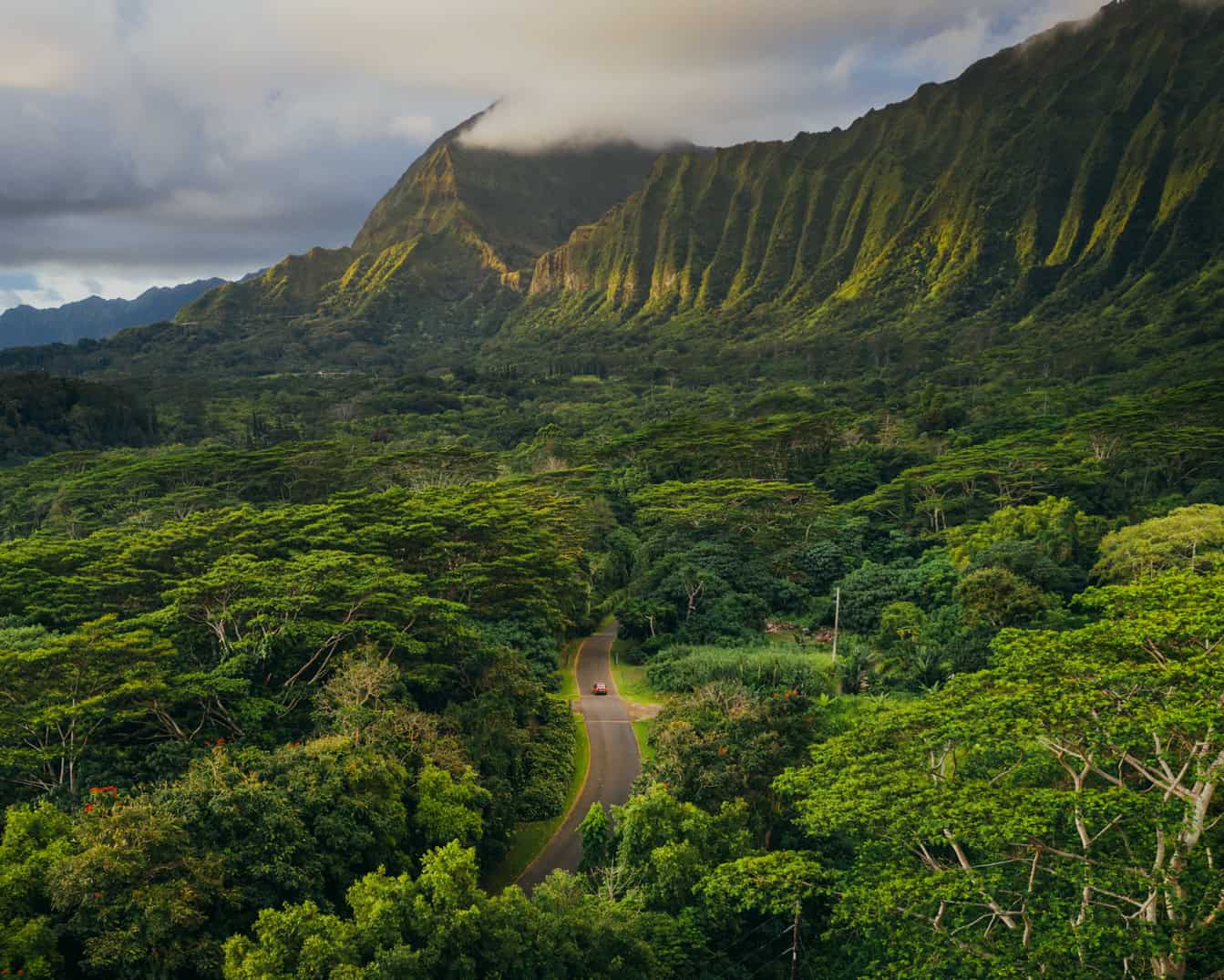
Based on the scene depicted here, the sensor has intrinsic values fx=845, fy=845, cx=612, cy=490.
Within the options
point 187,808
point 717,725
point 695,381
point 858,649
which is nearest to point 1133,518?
point 858,649

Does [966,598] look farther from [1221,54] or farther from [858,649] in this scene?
[1221,54]

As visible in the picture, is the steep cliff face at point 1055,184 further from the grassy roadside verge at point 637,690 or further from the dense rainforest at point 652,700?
the grassy roadside verge at point 637,690

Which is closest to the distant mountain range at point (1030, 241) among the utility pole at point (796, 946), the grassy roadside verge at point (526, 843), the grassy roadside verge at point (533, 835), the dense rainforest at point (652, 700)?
the dense rainforest at point (652, 700)

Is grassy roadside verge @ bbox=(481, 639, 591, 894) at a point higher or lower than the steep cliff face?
lower

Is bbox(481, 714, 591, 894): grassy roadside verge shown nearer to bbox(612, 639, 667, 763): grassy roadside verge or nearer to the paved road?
the paved road

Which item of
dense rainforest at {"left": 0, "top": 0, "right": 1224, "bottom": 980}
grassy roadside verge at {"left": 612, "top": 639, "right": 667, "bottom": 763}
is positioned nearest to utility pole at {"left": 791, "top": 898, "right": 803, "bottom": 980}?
dense rainforest at {"left": 0, "top": 0, "right": 1224, "bottom": 980}

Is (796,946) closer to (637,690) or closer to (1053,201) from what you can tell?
(637,690)

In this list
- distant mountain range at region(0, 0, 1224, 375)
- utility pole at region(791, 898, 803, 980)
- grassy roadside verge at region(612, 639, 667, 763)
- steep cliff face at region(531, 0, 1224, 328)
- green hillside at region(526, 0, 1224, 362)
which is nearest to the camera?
utility pole at region(791, 898, 803, 980)

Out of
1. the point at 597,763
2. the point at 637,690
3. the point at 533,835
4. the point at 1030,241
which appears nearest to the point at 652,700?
the point at 637,690

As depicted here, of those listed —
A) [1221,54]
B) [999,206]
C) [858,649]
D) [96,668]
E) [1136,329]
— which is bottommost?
[858,649]
